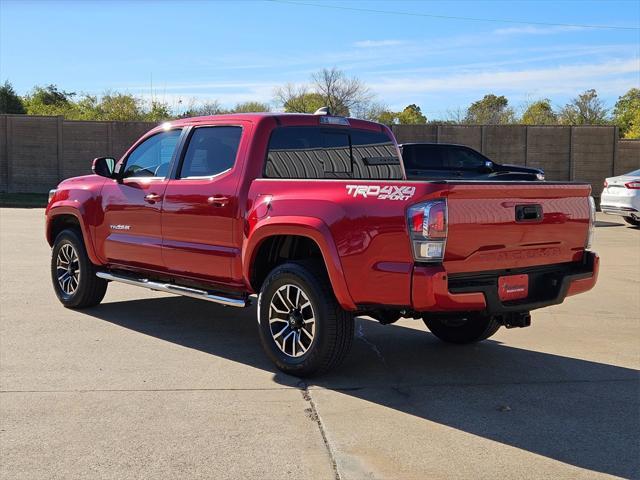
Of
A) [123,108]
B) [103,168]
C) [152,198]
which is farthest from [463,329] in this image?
[123,108]

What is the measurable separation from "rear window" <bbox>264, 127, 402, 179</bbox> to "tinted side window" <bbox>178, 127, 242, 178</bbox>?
1.26ft

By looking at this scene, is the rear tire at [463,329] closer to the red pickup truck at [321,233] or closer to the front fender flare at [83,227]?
the red pickup truck at [321,233]

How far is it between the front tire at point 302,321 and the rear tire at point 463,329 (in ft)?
4.40

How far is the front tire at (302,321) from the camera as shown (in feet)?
16.8

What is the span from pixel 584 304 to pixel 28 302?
22.0ft

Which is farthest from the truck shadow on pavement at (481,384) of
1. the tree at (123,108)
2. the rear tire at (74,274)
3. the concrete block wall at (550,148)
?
the tree at (123,108)

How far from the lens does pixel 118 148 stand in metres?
26.8

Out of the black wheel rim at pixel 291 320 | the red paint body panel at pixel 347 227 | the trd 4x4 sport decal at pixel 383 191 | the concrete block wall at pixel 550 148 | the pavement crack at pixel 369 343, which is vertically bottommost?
the pavement crack at pixel 369 343

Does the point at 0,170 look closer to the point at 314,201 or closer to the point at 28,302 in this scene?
the point at 28,302

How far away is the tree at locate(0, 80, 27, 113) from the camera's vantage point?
4934 cm

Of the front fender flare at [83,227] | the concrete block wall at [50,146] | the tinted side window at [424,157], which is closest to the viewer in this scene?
the front fender flare at [83,227]

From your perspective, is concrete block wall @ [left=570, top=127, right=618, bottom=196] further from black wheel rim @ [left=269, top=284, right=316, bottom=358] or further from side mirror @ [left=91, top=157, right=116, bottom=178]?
black wheel rim @ [left=269, top=284, right=316, bottom=358]


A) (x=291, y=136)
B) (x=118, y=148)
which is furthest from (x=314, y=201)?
(x=118, y=148)

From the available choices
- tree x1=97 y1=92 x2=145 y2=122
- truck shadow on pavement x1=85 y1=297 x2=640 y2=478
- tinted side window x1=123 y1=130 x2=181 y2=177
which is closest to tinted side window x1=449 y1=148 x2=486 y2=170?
truck shadow on pavement x1=85 y1=297 x2=640 y2=478
